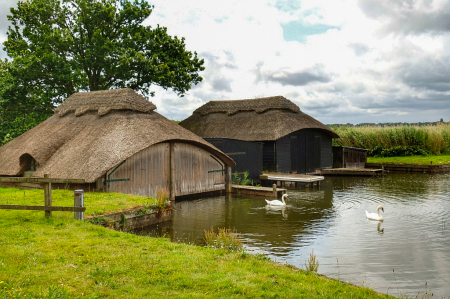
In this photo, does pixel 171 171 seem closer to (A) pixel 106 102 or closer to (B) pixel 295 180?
(A) pixel 106 102

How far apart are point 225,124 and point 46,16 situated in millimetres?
15908

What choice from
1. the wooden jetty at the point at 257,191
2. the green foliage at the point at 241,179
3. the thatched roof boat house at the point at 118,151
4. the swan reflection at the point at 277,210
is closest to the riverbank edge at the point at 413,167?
the green foliage at the point at 241,179

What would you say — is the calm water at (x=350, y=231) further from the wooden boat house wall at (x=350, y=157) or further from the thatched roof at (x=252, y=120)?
the wooden boat house wall at (x=350, y=157)

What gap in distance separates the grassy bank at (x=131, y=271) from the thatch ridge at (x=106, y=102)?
1209 cm

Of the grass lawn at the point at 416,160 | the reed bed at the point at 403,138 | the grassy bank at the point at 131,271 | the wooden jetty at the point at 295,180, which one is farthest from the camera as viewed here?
the reed bed at the point at 403,138

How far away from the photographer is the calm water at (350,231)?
9.07 meters

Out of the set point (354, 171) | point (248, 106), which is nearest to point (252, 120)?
point (248, 106)

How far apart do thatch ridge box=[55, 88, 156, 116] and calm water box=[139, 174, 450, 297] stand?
19.4 feet

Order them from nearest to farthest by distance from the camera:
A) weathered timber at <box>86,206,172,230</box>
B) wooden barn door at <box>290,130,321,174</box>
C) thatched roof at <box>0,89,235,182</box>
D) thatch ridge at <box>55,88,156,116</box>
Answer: weathered timber at <box>86,206,172,230</box> → thatched roof at <box>0,89,235,182</box> → thatch ridge at <box>55,88,156,116</box> → wooden barn door at <box>290,130,321,174</box>

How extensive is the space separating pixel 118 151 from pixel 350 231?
9925 millimetres

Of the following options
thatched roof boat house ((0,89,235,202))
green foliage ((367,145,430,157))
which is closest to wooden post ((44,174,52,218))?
thatched roof boat house ((0,89,235,202))

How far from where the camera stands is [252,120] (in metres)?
32.3

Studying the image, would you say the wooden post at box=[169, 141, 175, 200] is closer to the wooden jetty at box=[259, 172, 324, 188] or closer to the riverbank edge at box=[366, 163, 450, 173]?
the wooden jetty at box=[259, 172, 324, 188]

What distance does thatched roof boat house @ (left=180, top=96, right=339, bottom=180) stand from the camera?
1151 inches
